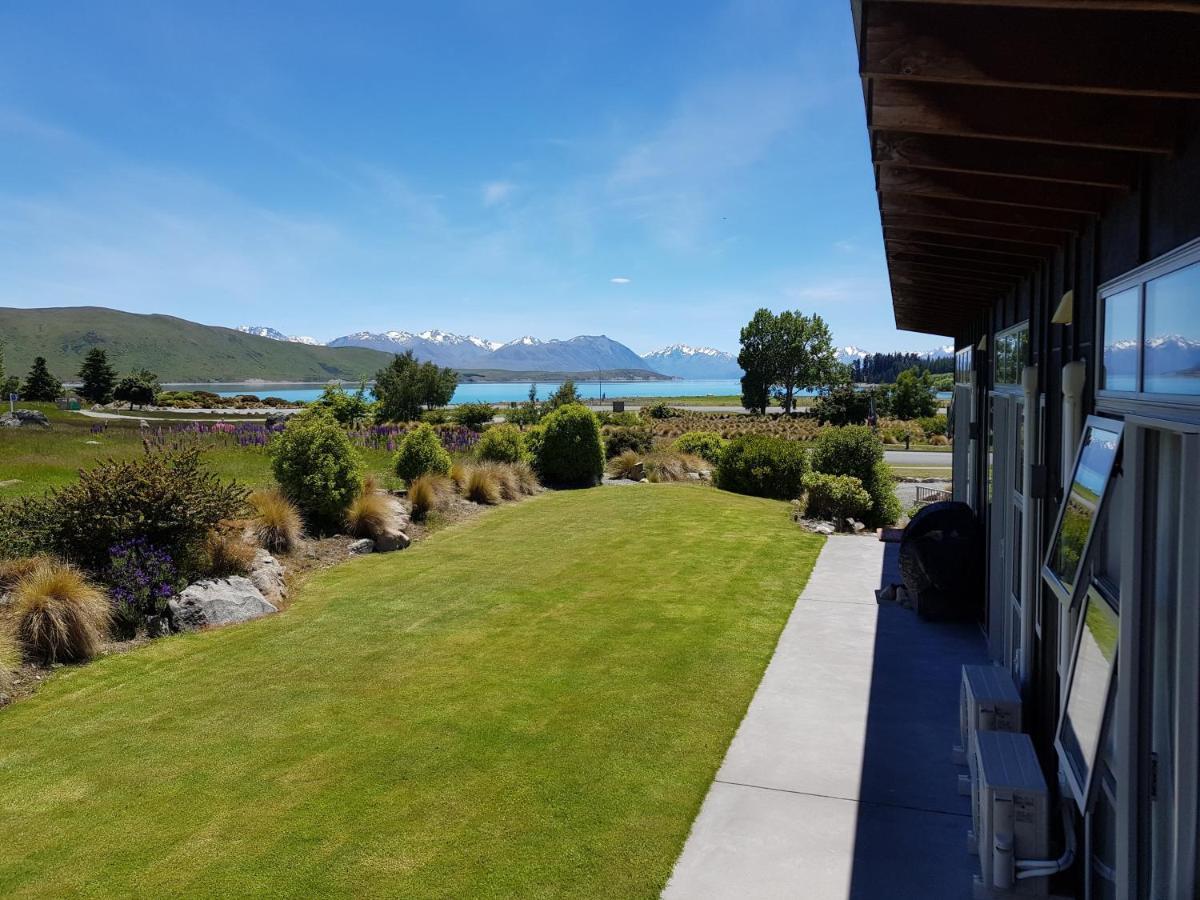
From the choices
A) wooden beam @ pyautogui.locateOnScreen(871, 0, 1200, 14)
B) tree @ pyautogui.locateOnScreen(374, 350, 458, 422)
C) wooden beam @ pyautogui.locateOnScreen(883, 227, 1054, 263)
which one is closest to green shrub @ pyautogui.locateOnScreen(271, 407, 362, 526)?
wooden beam @ pyautogui.locateOnScreen(883, 227, 1054, 263)

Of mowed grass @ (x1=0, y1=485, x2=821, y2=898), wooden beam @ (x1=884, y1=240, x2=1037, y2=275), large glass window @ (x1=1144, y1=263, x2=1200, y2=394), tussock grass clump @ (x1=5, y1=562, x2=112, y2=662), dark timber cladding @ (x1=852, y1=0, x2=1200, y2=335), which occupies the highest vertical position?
wooden beam @ (x1=884, y1=240, x2=1037, y2=275)

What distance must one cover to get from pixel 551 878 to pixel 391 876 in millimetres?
766

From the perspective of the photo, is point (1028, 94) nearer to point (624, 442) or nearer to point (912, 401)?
point (624, 442)

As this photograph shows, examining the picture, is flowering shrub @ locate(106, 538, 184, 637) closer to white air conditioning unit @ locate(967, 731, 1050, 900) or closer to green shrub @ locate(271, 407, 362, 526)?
green shrub @ locate(271, 407, 362, 526)

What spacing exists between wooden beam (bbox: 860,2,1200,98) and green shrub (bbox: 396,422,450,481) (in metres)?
12.6

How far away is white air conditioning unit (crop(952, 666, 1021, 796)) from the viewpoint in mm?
4215

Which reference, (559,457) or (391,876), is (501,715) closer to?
(391,876)

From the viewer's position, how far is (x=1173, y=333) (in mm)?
2330

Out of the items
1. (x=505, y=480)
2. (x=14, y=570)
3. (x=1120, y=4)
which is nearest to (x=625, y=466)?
(x=505, y=480)

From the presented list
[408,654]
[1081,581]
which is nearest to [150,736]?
[408,654]

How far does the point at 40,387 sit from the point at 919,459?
6088 cm

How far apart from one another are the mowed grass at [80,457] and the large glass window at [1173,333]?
1135cm

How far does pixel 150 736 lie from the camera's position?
5090 mm

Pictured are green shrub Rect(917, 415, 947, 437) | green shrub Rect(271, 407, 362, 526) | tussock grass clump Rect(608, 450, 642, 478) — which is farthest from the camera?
green shrub Rect(917, 415, 947, 437)
